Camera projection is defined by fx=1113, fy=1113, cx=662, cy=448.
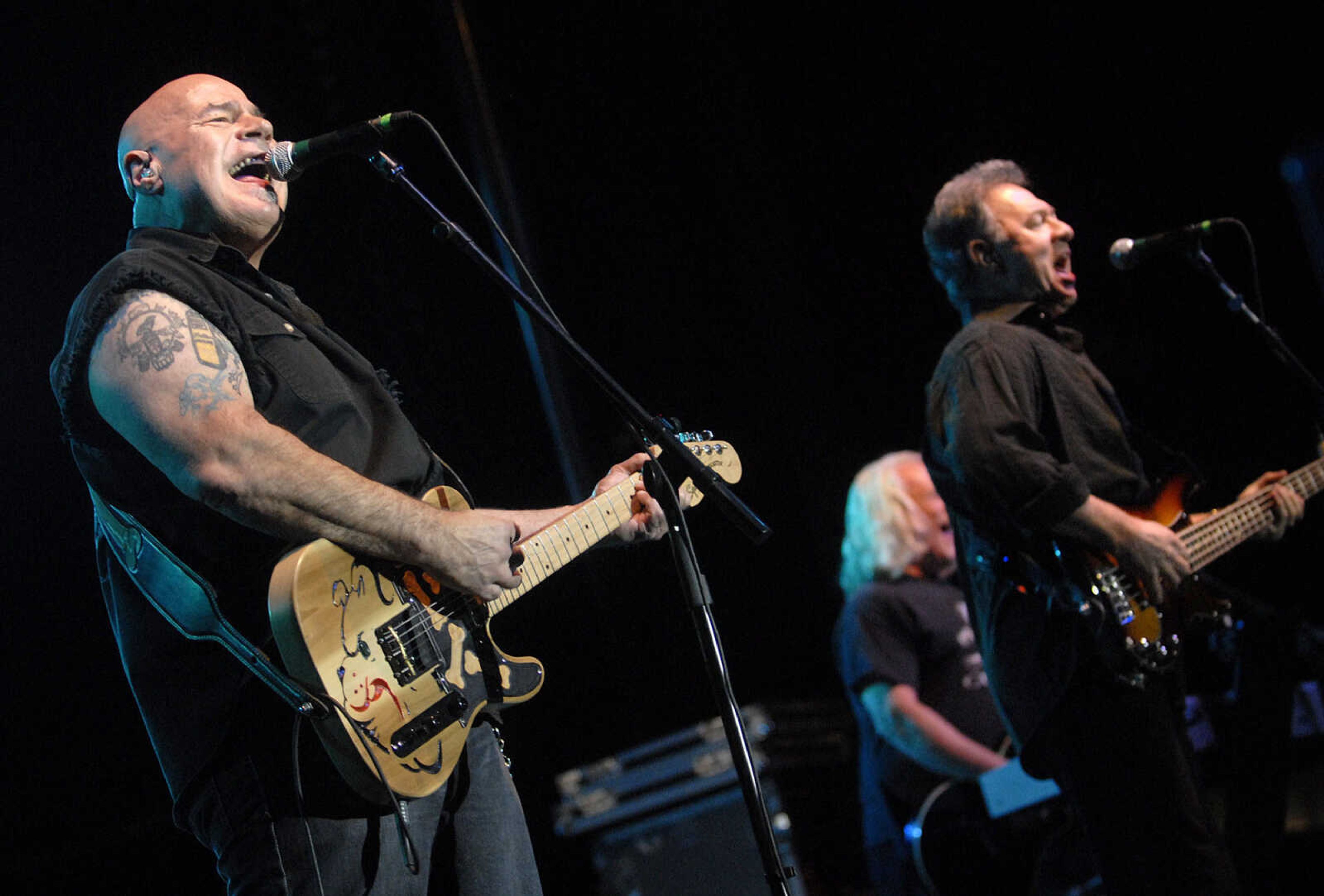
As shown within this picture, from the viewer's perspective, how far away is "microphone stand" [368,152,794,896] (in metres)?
1.72

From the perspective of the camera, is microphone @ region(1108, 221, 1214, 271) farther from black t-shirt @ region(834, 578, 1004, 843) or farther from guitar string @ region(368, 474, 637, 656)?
guitar string @ region(368, 474, 637, 656)

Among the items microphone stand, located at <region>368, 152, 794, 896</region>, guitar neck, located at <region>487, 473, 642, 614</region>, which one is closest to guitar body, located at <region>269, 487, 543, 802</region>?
guitar neck, located at <region>487, 473, 642, 614</region>

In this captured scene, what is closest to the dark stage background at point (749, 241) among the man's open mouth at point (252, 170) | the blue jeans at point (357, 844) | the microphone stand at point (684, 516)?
the man's open mouth at point (252, 170)

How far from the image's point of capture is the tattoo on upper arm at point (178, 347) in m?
1.82

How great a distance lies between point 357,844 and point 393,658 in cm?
30

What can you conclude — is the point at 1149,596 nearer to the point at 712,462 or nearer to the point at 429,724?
the point at 712,462

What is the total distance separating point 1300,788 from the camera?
180 inches

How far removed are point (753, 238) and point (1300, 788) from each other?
3446 mm

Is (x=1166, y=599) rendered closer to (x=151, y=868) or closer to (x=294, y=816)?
(x=294, y=816)

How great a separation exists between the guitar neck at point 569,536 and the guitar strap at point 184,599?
0.48m

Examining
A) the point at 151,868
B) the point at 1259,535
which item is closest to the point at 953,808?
the point at 1259,535

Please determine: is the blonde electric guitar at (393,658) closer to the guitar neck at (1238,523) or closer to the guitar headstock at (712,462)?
the guitar headstock at (712,462)

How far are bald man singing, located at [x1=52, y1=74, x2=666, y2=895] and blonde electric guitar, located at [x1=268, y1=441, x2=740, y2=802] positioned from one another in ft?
0.17

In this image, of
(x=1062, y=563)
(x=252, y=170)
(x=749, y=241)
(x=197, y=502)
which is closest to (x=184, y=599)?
(x=197, y=502)
